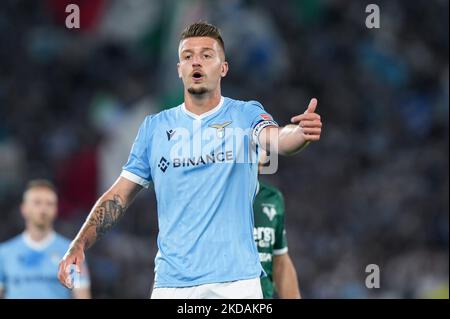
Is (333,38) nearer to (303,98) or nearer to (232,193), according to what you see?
(303,98)

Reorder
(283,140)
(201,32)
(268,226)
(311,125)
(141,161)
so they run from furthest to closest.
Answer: (268,226) < (141,161) < (201,32) < (283,140) < (311,125)

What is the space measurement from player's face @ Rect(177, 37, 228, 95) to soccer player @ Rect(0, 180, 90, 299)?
A: 3920mm

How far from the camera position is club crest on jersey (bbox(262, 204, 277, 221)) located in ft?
26.4

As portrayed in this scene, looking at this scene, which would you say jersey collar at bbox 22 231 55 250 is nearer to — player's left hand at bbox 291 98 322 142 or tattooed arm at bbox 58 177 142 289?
tattooed arm at bbox 58 177 142 289

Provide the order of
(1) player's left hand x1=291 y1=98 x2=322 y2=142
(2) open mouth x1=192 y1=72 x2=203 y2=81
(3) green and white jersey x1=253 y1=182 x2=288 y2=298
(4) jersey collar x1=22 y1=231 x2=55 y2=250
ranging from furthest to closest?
(4) jersey collar x1=22 y1=231 x2=55 y2=250
(3) green and white jersey x1=253 y1=182 x2=288 y2=298
(2) open mouth x1=192 y1=72 x2=203 y2=81
(1) player's left hand x1=291 y1=98 x2=322 y2=142

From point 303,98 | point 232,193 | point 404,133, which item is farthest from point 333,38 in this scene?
point 232,193

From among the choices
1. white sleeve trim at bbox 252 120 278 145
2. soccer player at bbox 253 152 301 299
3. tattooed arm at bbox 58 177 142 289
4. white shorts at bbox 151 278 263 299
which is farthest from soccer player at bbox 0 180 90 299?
white sleeve trim at bbox 252 120 278 145

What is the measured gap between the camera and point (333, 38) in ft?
63.2

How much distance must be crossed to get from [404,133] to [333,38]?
3.03m

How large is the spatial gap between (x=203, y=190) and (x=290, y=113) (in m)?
12.0

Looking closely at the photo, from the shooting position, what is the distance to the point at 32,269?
9469 mm

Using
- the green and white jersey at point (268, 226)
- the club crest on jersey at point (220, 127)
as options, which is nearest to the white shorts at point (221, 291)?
the club crest on jersey at point (220, 127)

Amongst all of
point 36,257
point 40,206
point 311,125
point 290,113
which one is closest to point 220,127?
point 311,125

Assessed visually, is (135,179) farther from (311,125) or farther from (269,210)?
(269,210)
